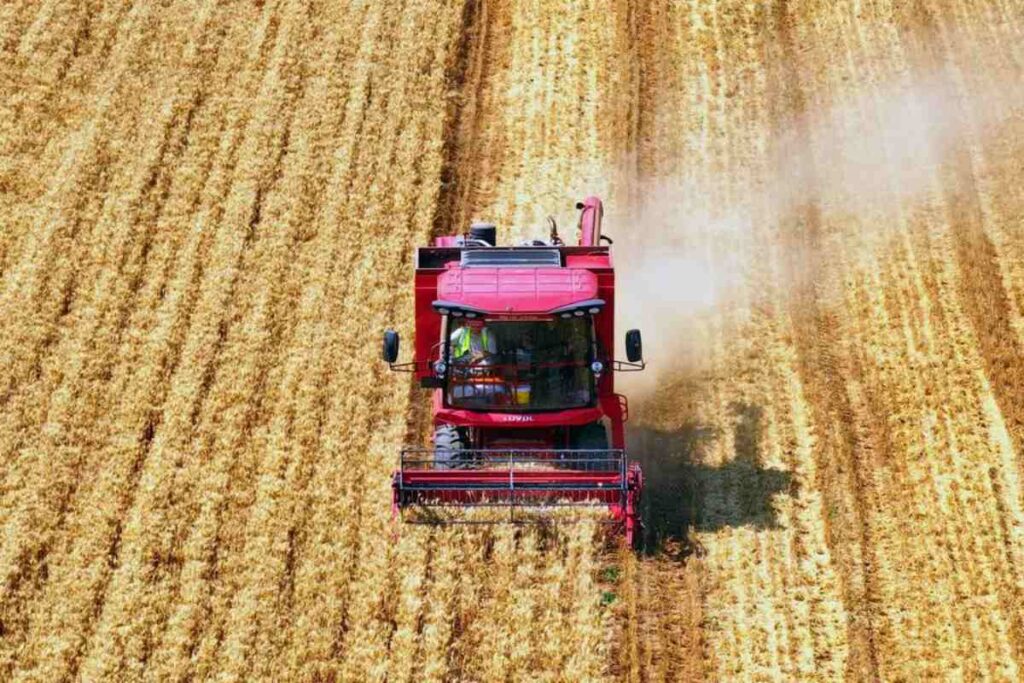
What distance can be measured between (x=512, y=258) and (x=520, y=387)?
60.1 inches

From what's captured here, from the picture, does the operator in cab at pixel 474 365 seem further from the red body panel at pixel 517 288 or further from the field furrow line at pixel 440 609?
the field furrow line at pixel 440 609

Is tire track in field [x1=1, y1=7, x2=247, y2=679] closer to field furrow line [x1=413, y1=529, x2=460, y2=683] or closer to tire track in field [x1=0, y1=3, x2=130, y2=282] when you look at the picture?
tire track in field [x1=0, y1=3, x2=130, y2=282]

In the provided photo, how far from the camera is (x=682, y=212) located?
22.9 m

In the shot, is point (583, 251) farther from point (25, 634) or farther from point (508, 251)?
point (25, 634)

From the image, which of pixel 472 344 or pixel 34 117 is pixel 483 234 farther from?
pixel 34 117

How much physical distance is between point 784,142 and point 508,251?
9.01 meters

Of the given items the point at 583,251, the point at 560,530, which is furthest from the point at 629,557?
the point at 583,251

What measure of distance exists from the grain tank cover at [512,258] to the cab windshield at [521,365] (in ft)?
2.85

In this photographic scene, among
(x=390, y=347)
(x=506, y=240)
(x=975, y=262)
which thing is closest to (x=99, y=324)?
(x=390, y=347)

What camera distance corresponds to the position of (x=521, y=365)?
51.4 ft

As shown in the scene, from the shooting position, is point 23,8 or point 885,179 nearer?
point 885,179

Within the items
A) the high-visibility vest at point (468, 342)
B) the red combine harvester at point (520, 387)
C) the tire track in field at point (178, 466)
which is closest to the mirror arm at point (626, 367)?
the red combine harvester at point (520, 387)

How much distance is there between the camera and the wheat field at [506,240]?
1493 cm

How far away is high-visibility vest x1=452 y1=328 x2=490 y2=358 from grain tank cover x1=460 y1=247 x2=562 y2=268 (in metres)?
0.84
